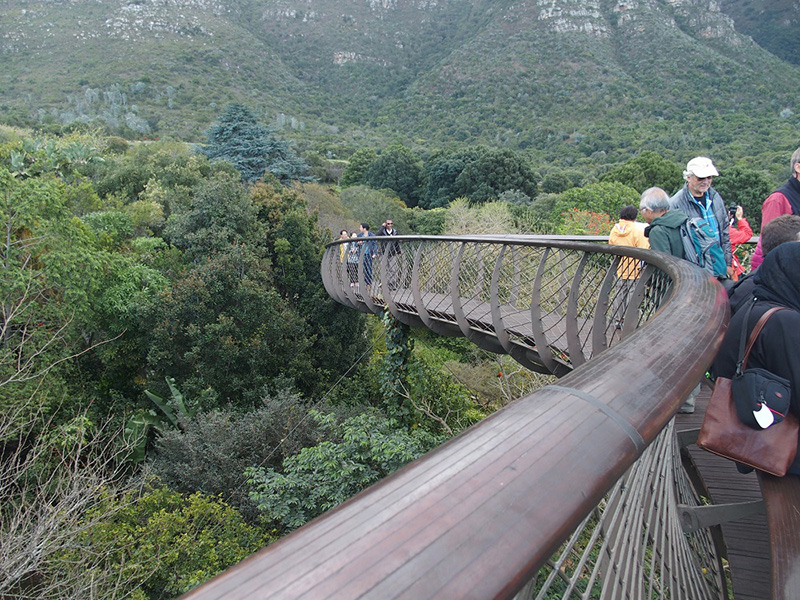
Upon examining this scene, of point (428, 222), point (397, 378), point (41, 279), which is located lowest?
point (397, 378)

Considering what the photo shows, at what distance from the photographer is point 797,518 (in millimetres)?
1601

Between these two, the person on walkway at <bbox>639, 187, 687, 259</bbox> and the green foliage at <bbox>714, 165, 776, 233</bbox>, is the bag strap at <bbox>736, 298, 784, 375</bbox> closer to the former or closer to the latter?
the person on walkway at <bbox>639, 187, 687, 259</bbox>

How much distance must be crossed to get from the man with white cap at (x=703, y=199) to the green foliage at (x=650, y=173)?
1432 inches

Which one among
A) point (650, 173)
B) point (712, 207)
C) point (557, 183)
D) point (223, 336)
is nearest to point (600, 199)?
point (650, 173)

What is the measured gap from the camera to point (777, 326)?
1670 millimetres

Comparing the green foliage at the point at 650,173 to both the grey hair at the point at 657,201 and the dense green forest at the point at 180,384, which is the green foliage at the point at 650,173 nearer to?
the dense green forest at the point at 180,384

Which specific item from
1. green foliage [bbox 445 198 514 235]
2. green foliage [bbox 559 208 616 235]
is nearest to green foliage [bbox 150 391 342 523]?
green foliage [bbox 559 208 616 235]

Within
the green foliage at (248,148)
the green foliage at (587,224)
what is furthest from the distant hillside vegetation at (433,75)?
the green foliage at (587,224)

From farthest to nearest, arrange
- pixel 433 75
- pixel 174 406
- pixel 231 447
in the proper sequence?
pixel 433 75
pixel 174 406
pixel 231 447

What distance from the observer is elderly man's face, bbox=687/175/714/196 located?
367 centimetres

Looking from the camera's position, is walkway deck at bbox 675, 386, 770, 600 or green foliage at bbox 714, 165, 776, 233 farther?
green foliage at bbox 714, 165, 776, 233

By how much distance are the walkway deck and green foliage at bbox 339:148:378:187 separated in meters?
46.5

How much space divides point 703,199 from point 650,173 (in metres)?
38.6

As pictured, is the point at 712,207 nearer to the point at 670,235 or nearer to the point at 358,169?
the point at 670,235
